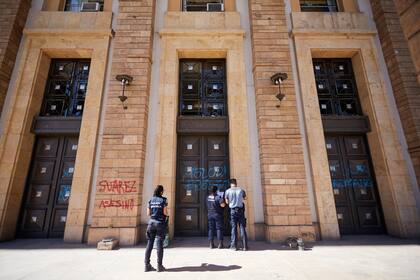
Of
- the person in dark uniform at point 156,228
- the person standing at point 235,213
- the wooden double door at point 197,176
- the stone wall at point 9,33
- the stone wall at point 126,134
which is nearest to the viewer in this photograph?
the person in dark uniform at point 156,228

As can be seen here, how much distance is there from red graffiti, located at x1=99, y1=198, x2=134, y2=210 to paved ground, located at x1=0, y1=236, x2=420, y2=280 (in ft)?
3.80

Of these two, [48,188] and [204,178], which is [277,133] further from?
[48,188]

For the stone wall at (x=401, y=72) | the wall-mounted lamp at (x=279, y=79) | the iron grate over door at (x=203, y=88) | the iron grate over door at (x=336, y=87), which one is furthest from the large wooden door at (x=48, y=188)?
the stone wall at (x=401, y=72)

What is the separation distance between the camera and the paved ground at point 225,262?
3.90 metres

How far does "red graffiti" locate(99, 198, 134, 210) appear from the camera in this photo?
6.39 meters

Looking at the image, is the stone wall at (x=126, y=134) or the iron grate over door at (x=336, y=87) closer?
the stone wall at (x=126, y=134)

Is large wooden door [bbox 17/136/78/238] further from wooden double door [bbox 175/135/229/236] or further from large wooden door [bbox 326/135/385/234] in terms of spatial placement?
large wooden door [bbox 326/135/385/234]

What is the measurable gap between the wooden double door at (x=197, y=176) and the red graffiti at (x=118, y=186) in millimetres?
1622

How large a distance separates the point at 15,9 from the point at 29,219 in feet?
26.2

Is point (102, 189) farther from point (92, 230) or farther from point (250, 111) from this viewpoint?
point (250, 111)

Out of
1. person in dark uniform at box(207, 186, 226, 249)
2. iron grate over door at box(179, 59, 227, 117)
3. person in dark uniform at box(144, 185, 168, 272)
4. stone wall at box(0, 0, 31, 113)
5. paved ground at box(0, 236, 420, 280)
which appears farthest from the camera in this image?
iron grate over door at box(179, 59, 227, 117)

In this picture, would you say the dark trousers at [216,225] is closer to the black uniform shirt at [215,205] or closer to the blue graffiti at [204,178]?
the black uniform shirt at [215,205]

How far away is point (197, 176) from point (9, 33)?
881cm

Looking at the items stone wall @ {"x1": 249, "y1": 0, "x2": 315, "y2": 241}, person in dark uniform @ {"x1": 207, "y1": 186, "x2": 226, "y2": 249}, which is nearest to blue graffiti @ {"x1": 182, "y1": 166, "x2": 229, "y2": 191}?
person in dark uniform @ {"x1": 207, "y1": 186, "x2": 226, "y2": 249}
